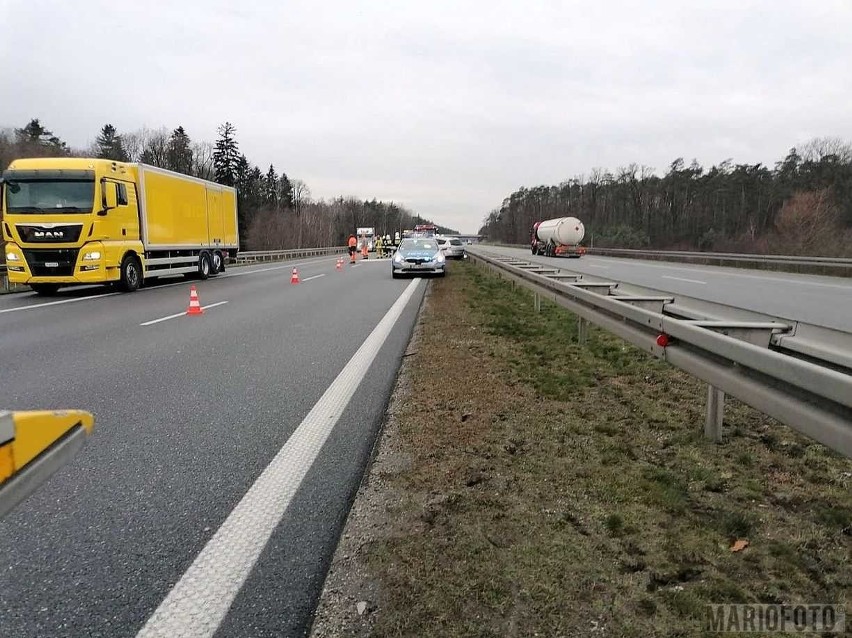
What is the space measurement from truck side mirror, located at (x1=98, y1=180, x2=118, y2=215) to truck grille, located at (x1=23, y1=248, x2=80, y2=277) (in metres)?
1.38

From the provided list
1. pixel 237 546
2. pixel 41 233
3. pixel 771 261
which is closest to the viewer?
pixel 237 546

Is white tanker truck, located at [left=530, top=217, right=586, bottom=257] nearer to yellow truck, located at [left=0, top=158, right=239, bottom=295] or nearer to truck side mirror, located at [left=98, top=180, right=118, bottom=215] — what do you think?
yellow truck, located at [left=0, top=158, right=239, bottom=295]

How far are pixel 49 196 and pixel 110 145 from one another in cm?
6846

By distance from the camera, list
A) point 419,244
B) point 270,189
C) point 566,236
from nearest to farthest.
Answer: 1. point 419,244
2. point 566,236
3. point 270,189

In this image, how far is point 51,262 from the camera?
46.0 feet

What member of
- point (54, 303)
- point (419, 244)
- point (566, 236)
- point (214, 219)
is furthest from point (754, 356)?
point (566, 236)

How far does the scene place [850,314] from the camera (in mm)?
10461

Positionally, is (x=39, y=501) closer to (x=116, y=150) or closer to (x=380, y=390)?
(x=380, y=390)

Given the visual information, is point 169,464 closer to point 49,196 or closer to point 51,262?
point 51,262

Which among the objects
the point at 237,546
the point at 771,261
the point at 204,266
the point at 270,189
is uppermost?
the point at 270,189

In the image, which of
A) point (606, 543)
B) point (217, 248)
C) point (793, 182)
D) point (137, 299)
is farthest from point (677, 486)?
point (793, 182)

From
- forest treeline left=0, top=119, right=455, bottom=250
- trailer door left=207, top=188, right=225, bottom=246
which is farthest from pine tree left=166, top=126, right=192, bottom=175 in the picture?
trailer door left=207, top=188, right=225, bottom=246

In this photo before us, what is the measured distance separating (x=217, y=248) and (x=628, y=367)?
20.5 m

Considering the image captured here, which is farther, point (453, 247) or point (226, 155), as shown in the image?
point (226, 155)
